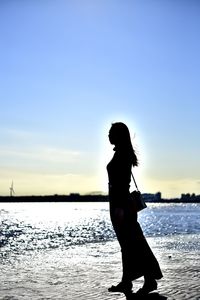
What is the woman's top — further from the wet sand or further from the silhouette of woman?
the wet sand

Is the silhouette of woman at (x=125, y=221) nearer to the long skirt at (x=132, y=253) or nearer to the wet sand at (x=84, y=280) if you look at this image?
the long skirt at (x=132, y=253)

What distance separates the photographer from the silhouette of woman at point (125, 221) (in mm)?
6238

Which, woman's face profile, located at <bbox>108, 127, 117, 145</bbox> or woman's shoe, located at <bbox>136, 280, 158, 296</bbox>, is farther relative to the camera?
woman's face profile, located at <bbox>108, 127, 117, 145</bbox>

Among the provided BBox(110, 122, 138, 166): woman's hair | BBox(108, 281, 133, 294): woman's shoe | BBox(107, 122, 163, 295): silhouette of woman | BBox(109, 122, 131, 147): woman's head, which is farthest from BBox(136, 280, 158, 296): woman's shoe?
BBox(109, 122, 131, 147): woman's head

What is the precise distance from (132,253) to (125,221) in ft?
1.45

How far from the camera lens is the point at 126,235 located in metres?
6.26

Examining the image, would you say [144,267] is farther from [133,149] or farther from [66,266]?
[66,266]

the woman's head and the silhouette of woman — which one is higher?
the woman's head

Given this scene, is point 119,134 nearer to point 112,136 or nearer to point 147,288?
point 112,136

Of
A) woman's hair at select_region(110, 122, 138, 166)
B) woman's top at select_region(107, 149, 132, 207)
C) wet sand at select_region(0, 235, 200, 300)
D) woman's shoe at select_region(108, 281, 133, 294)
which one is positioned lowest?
wet sand at select_region(0, 235, 200, 300)

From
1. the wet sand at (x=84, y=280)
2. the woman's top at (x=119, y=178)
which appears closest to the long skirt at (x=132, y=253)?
the woman's top at (x=119, y=178)

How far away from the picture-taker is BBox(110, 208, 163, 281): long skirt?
20.5 ft

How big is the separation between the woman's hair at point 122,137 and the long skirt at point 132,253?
0.79 m

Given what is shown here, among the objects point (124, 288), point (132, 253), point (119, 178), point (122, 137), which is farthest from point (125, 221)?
point (122, 137)
